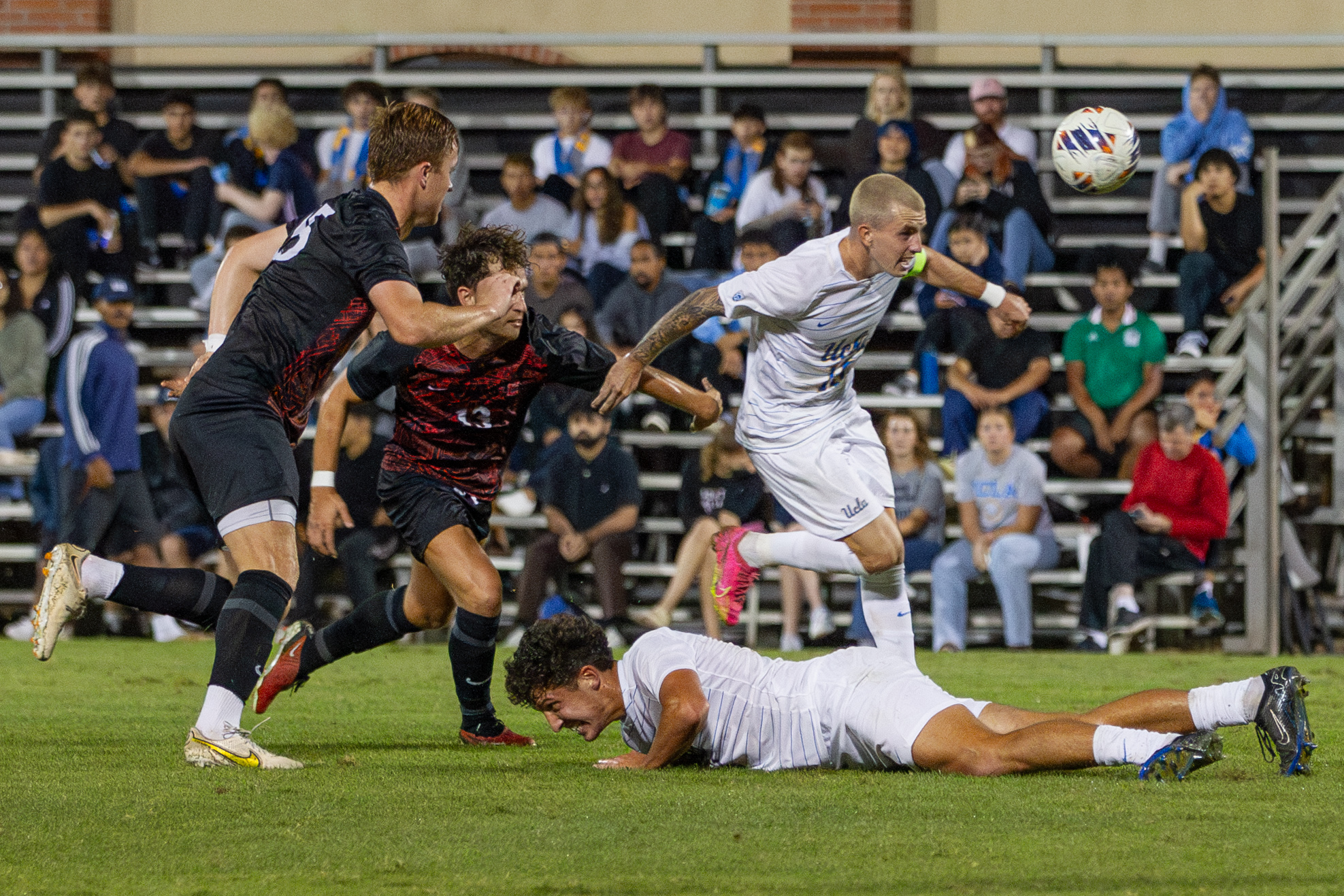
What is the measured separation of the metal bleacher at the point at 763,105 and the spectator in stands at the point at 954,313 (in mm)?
640

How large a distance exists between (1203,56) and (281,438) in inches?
485

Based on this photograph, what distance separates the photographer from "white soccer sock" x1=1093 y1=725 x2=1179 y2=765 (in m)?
4.91

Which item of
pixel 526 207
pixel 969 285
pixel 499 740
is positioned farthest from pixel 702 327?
pixel 499 740

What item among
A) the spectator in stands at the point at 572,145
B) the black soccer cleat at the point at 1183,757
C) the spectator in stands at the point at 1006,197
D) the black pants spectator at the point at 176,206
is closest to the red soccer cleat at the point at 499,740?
the black soccer cleat at the point at 1183,757

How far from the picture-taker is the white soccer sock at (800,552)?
7.21 meters

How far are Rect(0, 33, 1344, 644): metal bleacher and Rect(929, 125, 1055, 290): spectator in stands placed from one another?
70 cm

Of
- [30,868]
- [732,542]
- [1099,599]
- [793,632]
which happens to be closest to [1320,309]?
[1099,599]

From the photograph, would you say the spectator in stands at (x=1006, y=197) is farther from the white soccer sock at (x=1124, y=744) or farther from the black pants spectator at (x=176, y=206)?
the white soccer sock at (x=1124, y=744)

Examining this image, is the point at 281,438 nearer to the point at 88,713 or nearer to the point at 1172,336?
the point at 88,713

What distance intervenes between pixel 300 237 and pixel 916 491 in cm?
665

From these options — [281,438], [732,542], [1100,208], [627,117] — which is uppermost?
[627,117]

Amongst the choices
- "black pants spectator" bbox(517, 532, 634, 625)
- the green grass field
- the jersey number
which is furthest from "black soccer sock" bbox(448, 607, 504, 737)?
"black pants spectator" bbox(517, 532, 634, 625)

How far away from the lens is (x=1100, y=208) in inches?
550

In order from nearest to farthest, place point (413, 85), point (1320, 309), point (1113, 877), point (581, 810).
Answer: point (1113, 877)
point (581, 810)
point (1320, 309)
point (413, 85)
